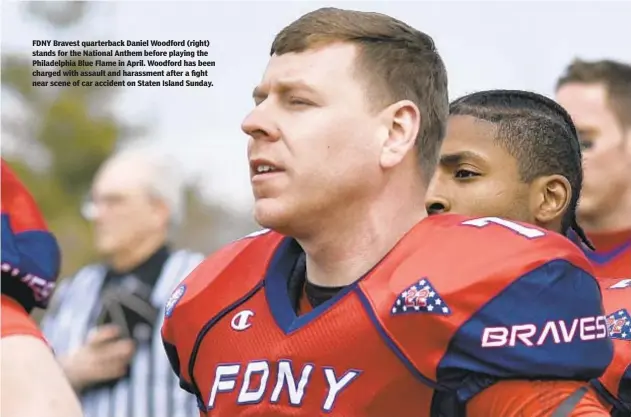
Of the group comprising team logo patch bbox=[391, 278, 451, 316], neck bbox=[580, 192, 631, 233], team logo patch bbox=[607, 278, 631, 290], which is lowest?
neck bbox=[580, 192, 631, 233]

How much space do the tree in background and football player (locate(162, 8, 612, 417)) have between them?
3.74 m

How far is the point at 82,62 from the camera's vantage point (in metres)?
6.37

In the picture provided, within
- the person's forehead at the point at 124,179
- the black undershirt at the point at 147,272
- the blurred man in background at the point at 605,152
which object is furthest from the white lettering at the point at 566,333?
the person's forehead at the point at 124,179

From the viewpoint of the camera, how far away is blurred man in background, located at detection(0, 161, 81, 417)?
2.12m

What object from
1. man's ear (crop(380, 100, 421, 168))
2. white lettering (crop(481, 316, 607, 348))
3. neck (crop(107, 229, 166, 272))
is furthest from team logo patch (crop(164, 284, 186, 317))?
neck (crop(107, 229, 166, 272))

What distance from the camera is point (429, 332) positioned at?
2248 millimetres

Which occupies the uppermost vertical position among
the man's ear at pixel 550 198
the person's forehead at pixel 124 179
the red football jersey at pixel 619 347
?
the man's ear at pixel 550 198

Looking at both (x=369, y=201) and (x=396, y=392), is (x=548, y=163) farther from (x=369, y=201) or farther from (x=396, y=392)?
(x=396, y=392)

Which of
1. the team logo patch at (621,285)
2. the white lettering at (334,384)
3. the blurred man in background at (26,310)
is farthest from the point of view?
the team logo patch at (621,285)

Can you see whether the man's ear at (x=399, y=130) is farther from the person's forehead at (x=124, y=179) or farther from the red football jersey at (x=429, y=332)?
the person's forehead at (x=124, y=179)

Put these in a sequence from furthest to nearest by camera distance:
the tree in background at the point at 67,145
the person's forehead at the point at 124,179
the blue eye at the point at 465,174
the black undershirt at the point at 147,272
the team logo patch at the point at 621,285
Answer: the tree in background at the point at 67,145 → the person's forehead at the point at 124,179 → the black undershirt at the point at 147,272 → the team logo patch at the point at 621,285 → the blue eye at the point at 465,174

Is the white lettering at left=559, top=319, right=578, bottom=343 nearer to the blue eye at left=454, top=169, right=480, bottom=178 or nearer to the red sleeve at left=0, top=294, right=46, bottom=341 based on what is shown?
the blue eye at left=454, top=169, right=480, bottom=178

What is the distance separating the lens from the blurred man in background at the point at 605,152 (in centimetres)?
Answer: 452

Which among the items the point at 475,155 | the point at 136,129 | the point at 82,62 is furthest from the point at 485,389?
the point at 136,129
